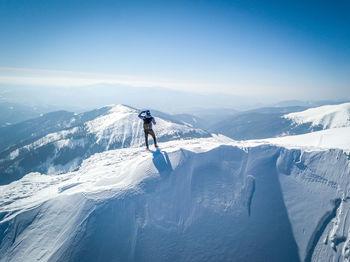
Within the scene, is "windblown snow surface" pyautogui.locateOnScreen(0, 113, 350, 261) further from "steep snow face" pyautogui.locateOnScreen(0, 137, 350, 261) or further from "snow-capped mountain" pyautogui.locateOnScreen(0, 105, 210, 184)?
"snow-capped mountain" pyautogui.locateOnScreen(0, 105, 210, 184)

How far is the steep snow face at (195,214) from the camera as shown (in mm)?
7125

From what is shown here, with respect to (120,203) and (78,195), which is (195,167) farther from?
(78,195)

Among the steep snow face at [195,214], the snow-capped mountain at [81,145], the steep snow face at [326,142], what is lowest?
Result: the snow-capped mountain at [81,145]

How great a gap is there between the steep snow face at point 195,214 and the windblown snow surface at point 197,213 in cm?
4

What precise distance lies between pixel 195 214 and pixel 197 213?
12 centimetres

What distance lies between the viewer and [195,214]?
8.55 m

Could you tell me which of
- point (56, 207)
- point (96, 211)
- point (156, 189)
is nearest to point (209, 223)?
point (156, 189)

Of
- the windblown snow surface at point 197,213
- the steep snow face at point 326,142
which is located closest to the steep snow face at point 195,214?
the windblown snow surface at point 197,213

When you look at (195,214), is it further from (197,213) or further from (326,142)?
(326,142)

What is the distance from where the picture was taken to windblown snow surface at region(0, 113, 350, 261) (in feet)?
23.4

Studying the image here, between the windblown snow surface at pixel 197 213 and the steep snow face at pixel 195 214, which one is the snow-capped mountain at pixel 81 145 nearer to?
the windblown snow surface at pixel 197 213

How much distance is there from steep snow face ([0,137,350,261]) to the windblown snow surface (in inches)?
1.7

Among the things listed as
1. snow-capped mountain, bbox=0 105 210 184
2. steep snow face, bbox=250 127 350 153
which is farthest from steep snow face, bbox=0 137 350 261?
snow-capped mountain, bbox=0 105 210 184

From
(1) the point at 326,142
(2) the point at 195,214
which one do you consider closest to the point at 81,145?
(2) the point at 195,214
